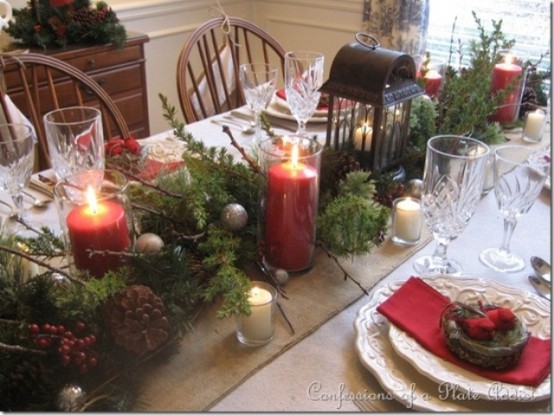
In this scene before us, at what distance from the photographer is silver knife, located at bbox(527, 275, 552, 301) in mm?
848

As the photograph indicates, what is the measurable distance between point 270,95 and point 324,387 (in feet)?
2.74

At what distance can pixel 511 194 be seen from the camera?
2.99 ft

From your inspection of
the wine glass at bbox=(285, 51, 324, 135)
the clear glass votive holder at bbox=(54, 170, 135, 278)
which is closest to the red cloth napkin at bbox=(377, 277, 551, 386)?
the clear glass votive holder at bbox=(54, 170, 135, 278)

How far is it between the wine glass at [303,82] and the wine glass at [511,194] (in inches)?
17.8

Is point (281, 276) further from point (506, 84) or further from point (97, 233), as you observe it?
point (506, 84)

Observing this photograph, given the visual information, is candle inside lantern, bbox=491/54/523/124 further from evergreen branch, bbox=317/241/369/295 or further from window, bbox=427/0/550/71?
evergreen branch, bbox=317/241/369/295

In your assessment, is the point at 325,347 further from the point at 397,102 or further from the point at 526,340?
the point at 397,102

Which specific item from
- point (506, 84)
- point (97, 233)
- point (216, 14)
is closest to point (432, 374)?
point (97, 233)

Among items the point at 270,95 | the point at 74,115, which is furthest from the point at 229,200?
the point at 270,95

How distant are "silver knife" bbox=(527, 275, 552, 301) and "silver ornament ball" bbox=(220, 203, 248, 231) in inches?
18.2

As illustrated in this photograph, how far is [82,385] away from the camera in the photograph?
637 millimetres

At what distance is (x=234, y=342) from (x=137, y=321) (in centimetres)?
16

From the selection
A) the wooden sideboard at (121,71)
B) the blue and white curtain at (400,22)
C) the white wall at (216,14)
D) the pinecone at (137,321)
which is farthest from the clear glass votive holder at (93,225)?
the white wall at (216,14)

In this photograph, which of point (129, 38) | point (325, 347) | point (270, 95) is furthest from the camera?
point (129, 38)
